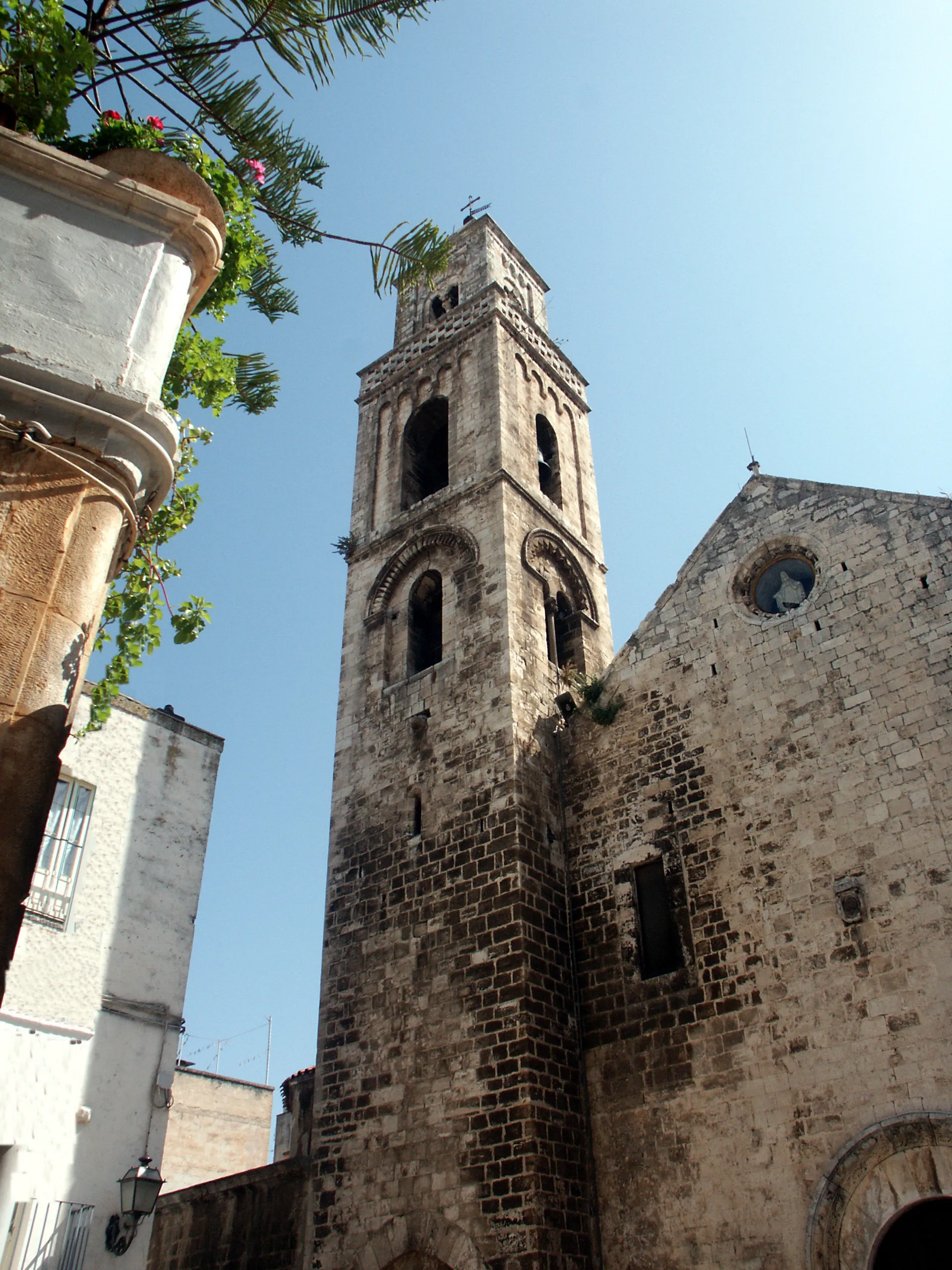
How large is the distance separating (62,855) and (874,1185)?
810cm

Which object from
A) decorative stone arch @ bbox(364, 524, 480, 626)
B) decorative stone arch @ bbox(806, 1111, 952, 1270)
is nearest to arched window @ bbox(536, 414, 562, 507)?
decorative stone arch @ bbox(364, 524, 480, 626)

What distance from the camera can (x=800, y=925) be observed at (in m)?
9.41

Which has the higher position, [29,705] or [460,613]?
[460,613]

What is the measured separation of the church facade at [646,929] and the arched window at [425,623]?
8 cm

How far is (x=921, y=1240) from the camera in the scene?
7.76 metres

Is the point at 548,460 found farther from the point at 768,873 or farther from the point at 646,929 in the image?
the point at 768,873

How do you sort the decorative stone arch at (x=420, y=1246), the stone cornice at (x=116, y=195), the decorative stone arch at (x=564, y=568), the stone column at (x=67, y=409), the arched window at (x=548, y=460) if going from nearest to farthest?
the stone column at (x=67, y=409), the stone cornice at (x=116, y=195), the decorative stone arch at (x=420, y=1246), the decorative stone arch at (x=564, y=568), the arched window at (x=548, y=460)

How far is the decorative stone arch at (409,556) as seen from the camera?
14.5 meters

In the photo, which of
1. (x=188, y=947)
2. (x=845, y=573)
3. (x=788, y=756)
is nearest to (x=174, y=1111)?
(x=188, y=947)

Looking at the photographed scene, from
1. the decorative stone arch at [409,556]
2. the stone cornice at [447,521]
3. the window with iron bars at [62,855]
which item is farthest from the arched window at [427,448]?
the window with iron bars at [62,855]

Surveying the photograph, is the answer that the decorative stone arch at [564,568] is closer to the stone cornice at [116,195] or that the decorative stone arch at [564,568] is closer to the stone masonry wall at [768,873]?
the stone masonry wall at [768,873]

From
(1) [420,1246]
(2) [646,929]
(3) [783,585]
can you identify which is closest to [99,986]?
(1) [420,1246]

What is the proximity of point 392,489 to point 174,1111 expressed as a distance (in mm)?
14080

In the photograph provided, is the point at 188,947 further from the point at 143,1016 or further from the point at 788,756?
the point at 788,756
